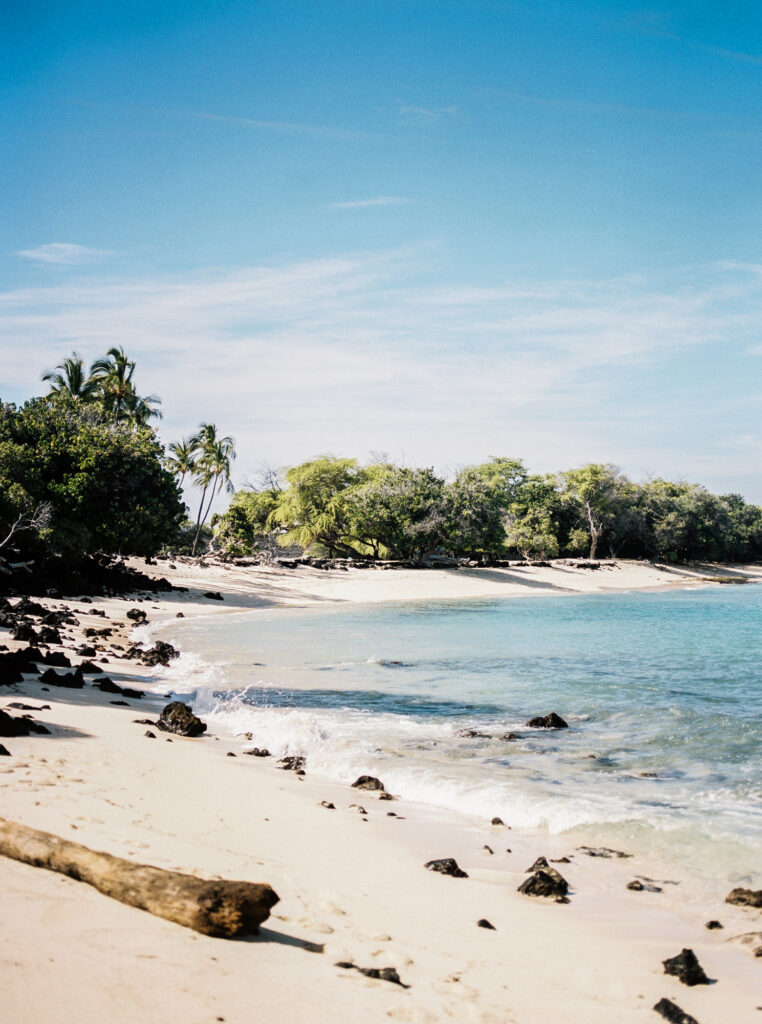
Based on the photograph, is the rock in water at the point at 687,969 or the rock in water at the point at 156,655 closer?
the rock in water at the point at 687,969

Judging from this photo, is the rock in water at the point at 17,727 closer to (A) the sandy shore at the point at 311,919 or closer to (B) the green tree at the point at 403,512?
(A) the sandy shore at the point at 311,919

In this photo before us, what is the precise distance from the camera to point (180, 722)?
9.47m

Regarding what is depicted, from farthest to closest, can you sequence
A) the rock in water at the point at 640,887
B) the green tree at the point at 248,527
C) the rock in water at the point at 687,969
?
the green tree at the point at 248,527 → the rock in water at the point at 640,887 → the rock in water at the point at 687,969

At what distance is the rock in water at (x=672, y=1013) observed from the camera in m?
3.67

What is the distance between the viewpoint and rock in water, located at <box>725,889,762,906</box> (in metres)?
5.47

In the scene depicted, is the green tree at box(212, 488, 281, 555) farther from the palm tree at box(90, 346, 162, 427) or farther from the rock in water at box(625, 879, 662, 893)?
the rock in water at box(625, 879, 662, 893)

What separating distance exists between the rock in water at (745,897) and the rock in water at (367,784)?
11.7 ft

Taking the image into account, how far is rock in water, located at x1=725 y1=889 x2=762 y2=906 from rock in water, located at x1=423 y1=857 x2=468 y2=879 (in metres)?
1.97

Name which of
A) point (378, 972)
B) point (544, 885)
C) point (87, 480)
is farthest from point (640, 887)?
point (87, 480)

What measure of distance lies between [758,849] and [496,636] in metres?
19.0

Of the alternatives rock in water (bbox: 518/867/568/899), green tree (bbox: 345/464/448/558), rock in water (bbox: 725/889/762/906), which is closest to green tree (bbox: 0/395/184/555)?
green tree (bbox: 345/464/448/558)

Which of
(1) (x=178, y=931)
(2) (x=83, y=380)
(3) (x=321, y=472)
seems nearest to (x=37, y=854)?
(1) (x=178, y=931)

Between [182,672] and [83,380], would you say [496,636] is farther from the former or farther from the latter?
[83,380]

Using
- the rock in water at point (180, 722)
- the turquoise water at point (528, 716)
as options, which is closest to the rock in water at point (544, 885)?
the turquoise water at point (528, 716)
